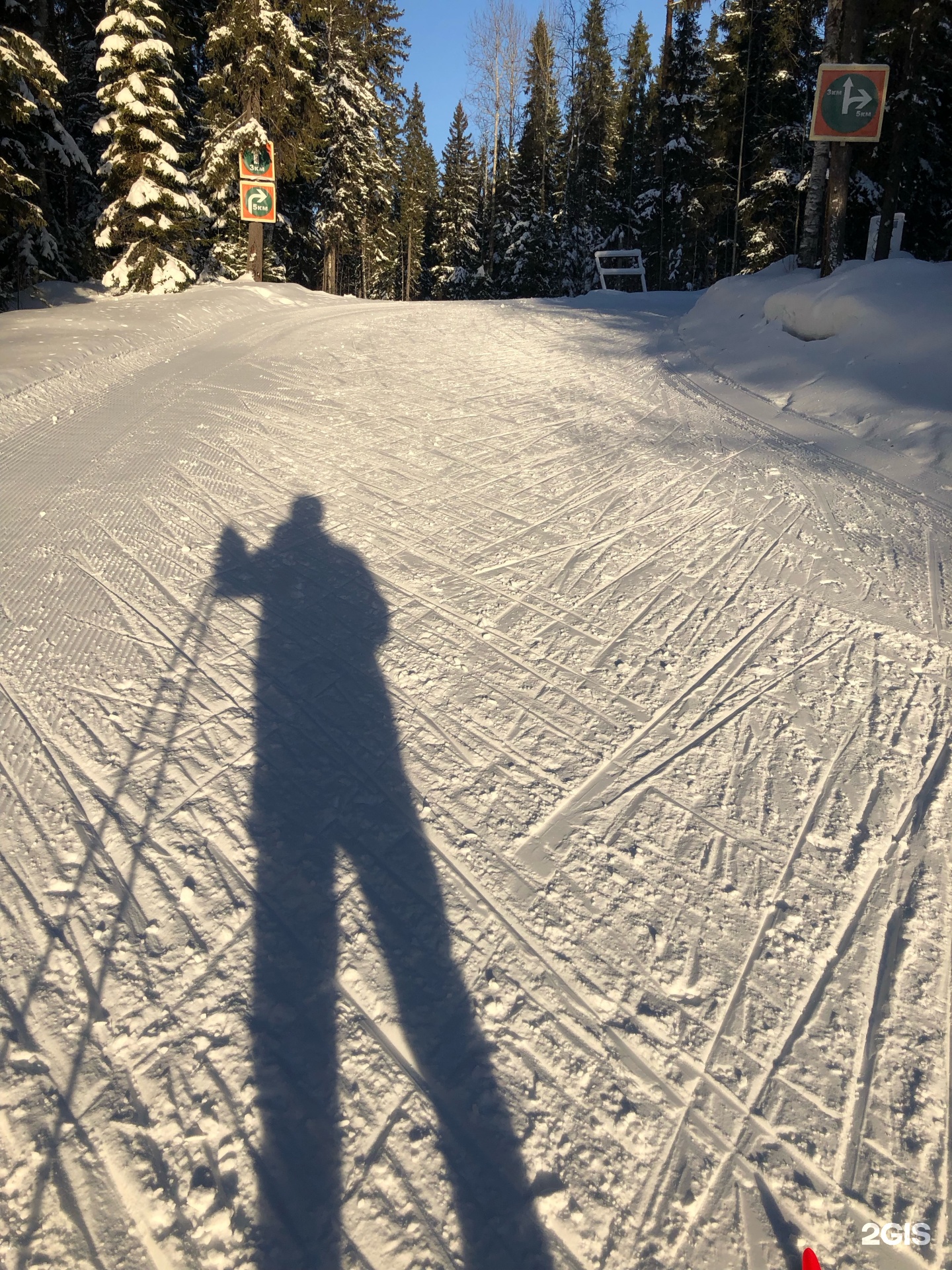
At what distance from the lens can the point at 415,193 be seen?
44125 mm

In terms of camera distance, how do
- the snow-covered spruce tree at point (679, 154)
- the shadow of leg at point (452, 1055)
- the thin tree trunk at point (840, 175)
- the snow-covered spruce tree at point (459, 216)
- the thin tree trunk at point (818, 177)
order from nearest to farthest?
1. the shadow of leg at point (452, 1055)
2. the thin tree trunk at point (840, 175)
3. the thin tree trunk at point (818, 177)
4. the snow-covered spruce tree at point (679, 154)
5. the snow-covered spruce tree at point (459, 216)

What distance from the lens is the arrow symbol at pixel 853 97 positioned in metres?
9.90

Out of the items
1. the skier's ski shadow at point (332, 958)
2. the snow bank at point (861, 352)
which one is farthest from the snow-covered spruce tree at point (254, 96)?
the skier's ski shadow at point (332, 958)

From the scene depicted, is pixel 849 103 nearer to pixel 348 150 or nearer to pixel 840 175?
pixel 840 175

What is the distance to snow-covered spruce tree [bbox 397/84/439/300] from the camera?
44188 millimetres

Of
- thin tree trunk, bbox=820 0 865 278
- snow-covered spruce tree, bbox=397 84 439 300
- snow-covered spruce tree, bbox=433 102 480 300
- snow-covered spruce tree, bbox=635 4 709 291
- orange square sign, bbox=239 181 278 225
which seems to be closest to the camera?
thin tree trunk, bbox=820 0 865 278

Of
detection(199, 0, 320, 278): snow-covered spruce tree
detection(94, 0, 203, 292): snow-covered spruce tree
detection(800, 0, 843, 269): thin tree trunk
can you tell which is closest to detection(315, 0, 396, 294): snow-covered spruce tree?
detection(199, 0, 320, 278): snow-covered spruce tree

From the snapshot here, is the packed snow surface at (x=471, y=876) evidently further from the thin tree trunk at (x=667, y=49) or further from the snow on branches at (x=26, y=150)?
the thin tree trunk at (x=667, y=49)

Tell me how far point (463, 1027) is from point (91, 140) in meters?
26.7

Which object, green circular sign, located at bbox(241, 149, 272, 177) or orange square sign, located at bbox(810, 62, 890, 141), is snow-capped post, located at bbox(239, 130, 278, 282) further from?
orange square sign, located at bbox(810, 62, 890, 141)

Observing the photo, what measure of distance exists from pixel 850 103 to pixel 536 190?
96.5 ft

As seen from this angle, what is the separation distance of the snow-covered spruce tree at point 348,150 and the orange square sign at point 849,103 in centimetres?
2063

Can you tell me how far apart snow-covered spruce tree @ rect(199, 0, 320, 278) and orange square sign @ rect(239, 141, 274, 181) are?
140mm

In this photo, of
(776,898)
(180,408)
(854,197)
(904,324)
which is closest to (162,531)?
(180,408)
